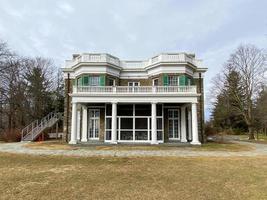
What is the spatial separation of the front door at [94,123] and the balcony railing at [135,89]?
2707 millimetres

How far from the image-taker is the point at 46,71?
41438 mm

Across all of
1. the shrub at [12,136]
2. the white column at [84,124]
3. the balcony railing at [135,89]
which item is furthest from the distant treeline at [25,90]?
the balcony railing at [135,89]

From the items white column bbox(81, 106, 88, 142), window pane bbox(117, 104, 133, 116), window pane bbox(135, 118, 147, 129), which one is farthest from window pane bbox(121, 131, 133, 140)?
white column bbox(81, 106, 88, 142)

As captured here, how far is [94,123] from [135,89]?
529 centimetres

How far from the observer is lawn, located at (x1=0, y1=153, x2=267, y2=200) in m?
6.01

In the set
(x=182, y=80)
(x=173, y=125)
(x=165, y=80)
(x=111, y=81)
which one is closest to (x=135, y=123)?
(x=173, y=125)

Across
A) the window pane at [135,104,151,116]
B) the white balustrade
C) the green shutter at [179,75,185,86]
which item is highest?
the white balustrade

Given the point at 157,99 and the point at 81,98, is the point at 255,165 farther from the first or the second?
the point at 81,98

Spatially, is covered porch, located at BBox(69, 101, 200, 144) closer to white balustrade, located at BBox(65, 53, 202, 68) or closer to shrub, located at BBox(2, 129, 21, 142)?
white balustrade, located at BBox(65, 53, 202, 68)

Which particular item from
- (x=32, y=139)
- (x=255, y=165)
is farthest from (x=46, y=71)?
(x=255, y=165)

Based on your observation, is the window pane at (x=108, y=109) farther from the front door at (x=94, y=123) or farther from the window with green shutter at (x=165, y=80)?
the window with green shutter at (x=165, y=80)

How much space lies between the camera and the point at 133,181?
289 inches

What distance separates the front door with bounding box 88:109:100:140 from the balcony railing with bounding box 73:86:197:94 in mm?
2707

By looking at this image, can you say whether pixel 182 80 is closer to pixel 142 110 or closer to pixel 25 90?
pixel 142 110
